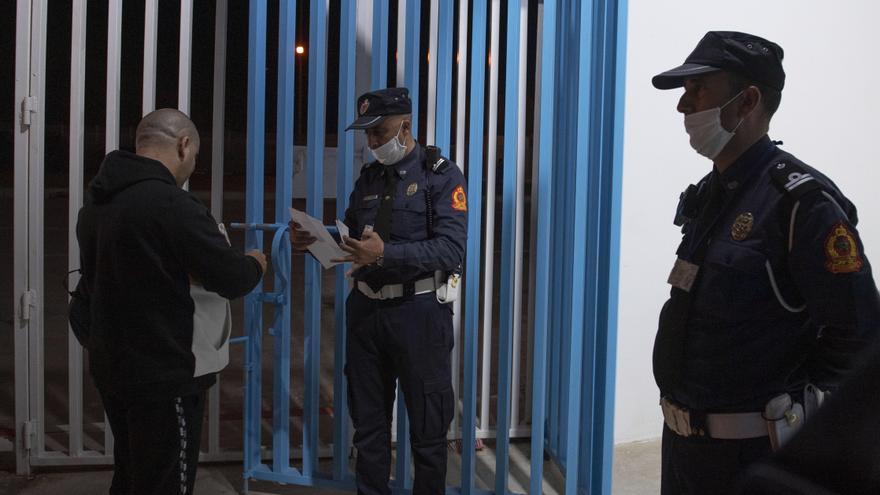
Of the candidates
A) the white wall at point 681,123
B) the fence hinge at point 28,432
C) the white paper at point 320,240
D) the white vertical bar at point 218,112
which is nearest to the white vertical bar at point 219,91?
the white vertical bar at point 218,112

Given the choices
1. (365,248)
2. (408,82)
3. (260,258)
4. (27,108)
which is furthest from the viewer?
(27,108)

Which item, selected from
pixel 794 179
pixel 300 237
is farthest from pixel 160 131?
pixel 794 179

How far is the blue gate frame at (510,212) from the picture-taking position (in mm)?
3055

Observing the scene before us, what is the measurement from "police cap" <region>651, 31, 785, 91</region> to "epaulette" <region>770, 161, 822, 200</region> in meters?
0.23

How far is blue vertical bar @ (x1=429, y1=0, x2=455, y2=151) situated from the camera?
3234 millimetres

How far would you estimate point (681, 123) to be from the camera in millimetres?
3832

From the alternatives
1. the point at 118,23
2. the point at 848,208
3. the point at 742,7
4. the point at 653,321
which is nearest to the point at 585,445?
the point at 653,321

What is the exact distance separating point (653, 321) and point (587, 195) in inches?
44.9

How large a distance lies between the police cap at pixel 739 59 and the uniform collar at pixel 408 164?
1.34 meters

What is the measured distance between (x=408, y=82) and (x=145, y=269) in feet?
5.06

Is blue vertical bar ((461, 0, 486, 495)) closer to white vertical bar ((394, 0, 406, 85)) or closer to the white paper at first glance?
white vertical bar ((394, 0, 406, 85))

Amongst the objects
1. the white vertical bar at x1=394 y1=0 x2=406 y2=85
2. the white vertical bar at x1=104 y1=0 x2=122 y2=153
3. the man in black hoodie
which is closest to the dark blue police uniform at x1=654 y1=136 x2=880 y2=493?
the man in black hoodie

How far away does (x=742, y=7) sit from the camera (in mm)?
3863

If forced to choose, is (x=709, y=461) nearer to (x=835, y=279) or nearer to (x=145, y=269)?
(x=835, y=279)
